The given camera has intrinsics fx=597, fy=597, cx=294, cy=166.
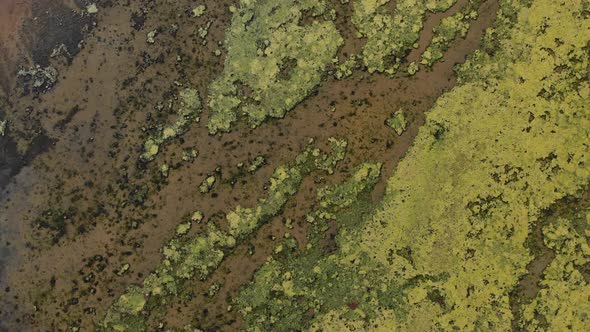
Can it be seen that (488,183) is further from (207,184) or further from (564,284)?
(207,184)

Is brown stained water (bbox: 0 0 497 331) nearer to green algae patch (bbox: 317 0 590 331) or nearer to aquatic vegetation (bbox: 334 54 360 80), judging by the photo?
aquatic vegetation (bbox: 334 54 360 80)

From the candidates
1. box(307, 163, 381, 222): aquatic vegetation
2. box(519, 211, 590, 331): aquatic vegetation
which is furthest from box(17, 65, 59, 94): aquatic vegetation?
box(519, 211, 590, 331): aquatic vegetation

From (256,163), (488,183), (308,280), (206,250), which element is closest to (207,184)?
(256,163)

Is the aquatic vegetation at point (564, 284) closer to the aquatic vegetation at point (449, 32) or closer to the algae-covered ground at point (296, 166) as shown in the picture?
the algae-covered ground at point (296, 166)

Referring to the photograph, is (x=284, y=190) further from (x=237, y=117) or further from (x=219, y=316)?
(x=219, y=316)

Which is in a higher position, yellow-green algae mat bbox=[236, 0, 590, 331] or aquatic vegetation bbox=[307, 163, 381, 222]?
aquatic vegetation bbox=[307, 163, 381, 222]

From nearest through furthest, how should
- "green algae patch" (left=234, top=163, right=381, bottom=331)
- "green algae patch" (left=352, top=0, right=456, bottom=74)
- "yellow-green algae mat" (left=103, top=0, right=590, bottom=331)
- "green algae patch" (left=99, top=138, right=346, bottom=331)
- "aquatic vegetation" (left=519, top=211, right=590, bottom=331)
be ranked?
1. "aquatic vegetation" (left=519, top=211, right=590, bottom=331)
2. "yellow-green algae mat" (left=103, top=0, right=590, bottom=331)
3. "green algae patch" (left=234, top=163, right=381, bottom=331)
4. "green algae patch" (left=99, top=138, right=346, bottom=331)
5. "green algae patch" (left=352, top=0, right=456, bottom=74)

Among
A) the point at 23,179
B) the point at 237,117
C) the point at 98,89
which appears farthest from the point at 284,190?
the point at 23,179
